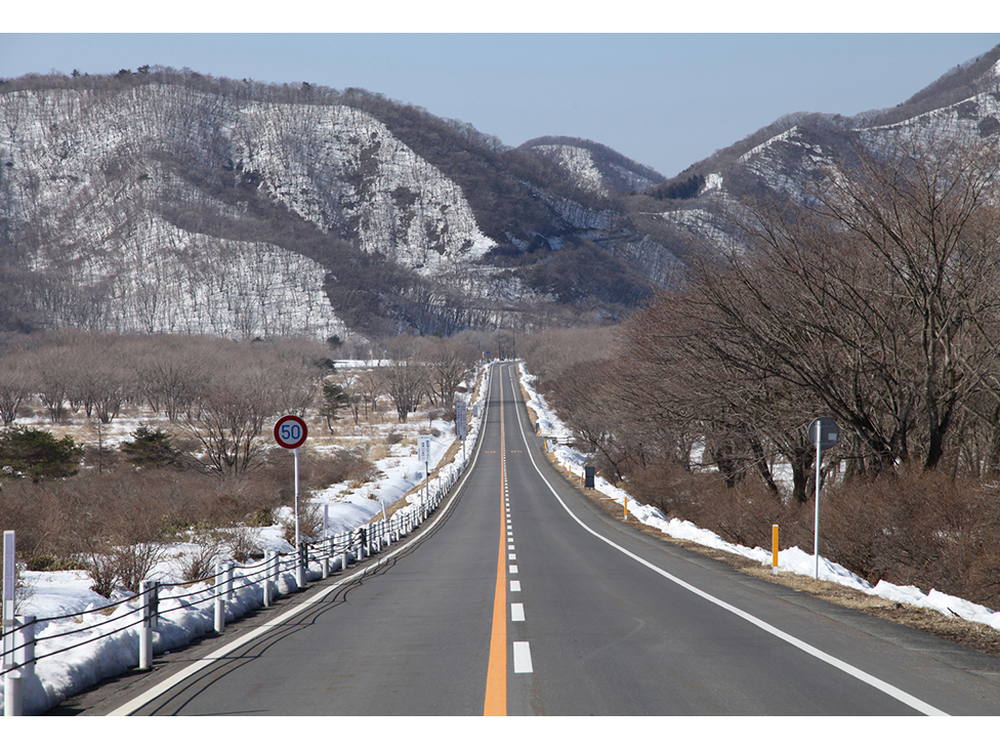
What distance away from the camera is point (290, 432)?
1667cm

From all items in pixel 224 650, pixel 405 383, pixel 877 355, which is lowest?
pixel 224 650

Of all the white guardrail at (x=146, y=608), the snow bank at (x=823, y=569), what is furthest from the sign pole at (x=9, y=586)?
the snow bank at (x=823, y=569)

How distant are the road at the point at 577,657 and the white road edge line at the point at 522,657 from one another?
0.02m

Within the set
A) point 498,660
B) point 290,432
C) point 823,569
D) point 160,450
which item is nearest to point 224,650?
point 498,660

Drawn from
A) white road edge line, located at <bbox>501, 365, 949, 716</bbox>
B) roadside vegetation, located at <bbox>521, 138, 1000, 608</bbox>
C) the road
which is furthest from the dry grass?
roadside vegetation, located at <bbox>521, 138, 1000, 608</bbox>

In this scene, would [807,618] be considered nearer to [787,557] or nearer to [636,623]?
[636,623]

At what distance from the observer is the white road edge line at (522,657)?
8.04 m

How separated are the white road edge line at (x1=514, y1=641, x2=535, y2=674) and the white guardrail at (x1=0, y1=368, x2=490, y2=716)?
359cm

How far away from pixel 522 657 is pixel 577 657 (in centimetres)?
52

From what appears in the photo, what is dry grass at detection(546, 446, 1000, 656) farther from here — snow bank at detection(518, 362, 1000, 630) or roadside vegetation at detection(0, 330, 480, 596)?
roadside vegetation at detection(0, 330, 480, 596)

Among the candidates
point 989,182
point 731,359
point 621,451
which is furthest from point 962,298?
point 621,451

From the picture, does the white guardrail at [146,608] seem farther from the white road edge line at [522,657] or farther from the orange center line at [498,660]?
the white road edge line at [522,657]

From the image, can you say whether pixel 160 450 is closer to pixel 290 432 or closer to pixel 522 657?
pixel 290 432

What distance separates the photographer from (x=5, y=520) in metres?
29.0
